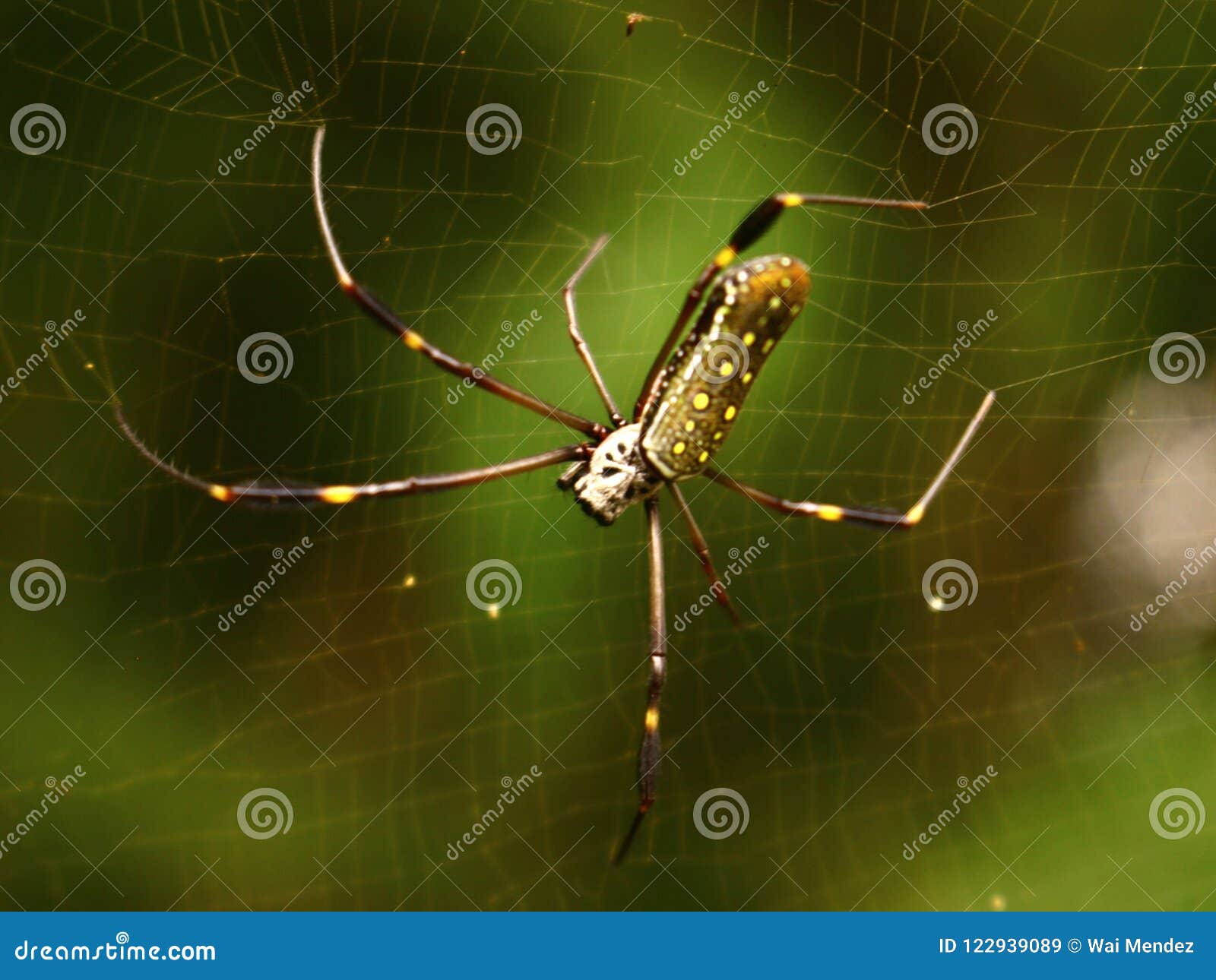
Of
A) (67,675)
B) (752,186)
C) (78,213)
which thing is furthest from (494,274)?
(67,675)

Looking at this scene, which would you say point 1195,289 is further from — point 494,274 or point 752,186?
point 494,274

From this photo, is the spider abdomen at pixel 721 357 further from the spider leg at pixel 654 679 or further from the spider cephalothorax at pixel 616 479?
the spider leg at pixel 654 679

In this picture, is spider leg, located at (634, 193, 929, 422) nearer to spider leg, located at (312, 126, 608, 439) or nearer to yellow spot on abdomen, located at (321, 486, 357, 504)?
spider leg, located at (312, 126, 608, 439)

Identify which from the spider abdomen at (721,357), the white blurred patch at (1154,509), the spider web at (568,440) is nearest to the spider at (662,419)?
the spider abdomen at (721,357)

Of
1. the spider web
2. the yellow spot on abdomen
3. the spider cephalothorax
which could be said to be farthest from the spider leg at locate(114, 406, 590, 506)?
the spider web

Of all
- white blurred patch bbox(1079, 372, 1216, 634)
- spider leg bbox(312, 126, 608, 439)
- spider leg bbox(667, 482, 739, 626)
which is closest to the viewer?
spider leg bbox(312, 126, 608, 439)

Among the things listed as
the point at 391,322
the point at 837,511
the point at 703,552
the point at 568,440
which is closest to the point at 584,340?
the point at 568,440
